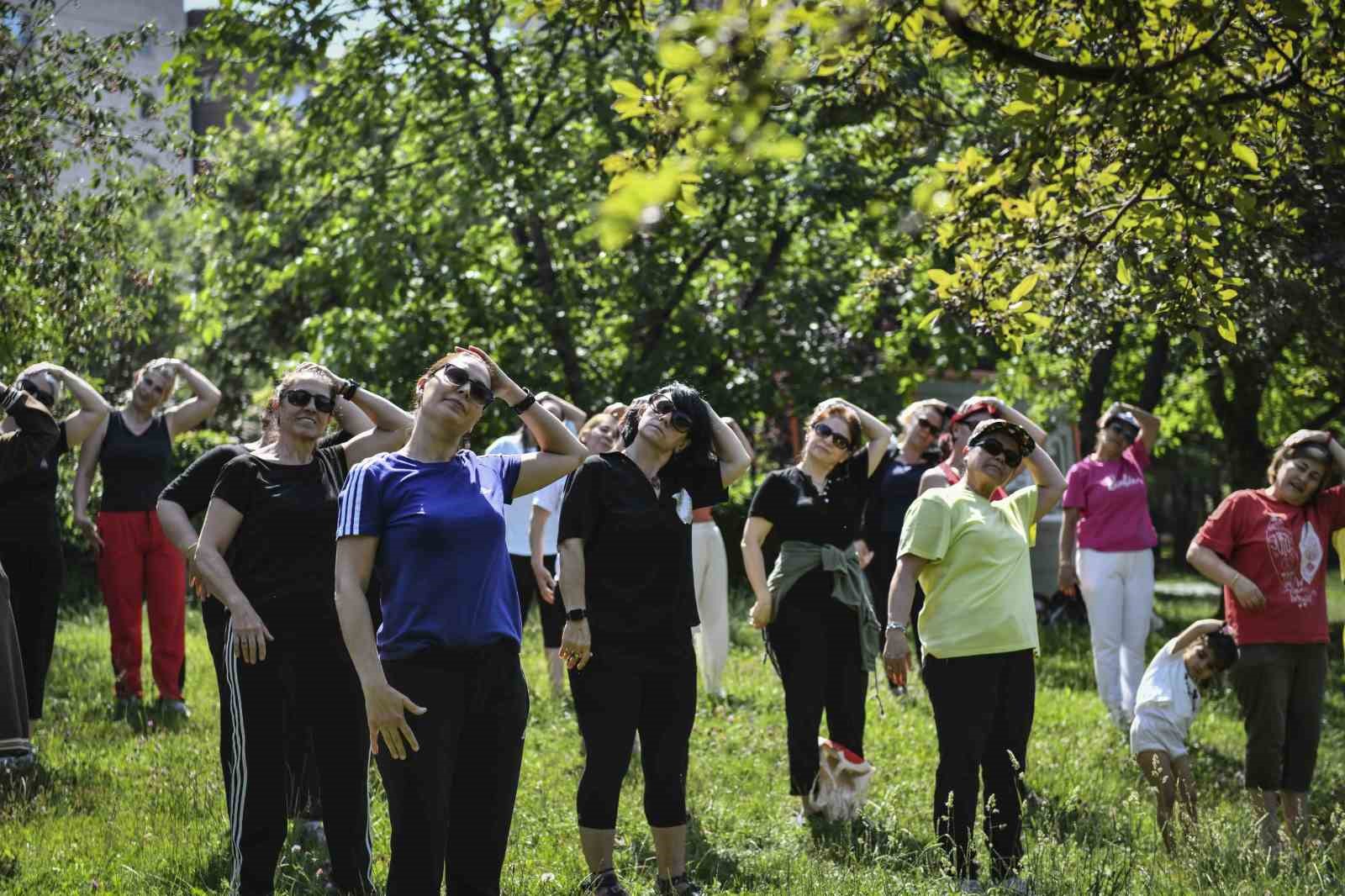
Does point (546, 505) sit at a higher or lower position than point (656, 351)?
lower

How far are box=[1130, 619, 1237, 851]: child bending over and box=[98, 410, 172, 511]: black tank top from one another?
19.3 feet

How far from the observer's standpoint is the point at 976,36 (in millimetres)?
5430

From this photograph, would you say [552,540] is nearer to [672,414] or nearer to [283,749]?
[672,414]

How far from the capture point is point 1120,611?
10.1 metres

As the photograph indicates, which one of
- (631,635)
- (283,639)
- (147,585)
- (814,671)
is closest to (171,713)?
(147,585)

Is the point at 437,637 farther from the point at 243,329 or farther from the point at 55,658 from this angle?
the point at 243,329

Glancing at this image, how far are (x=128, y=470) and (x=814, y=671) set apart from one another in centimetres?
455

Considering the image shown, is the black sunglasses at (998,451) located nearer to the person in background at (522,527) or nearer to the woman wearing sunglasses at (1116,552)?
the woman wearing sunglasses at (1116,552)

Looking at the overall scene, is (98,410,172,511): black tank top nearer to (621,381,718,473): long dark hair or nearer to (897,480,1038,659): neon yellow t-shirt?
(621,381,718,473): long dark hair

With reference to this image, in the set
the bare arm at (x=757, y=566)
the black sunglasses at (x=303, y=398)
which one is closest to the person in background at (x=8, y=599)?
the black sunglasses at (x=303, y=398)

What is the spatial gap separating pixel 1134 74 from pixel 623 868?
380 centimetres

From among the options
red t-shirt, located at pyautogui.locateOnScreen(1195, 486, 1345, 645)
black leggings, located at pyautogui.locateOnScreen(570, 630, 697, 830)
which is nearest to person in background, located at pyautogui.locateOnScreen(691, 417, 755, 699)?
red t-shirt, located at pyautogui.locateOnScreen(1195, 486, 1345, 645)

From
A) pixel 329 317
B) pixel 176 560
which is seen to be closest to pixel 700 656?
pixel 176 560

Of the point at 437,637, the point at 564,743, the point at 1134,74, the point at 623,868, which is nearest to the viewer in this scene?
the point at 437,637
